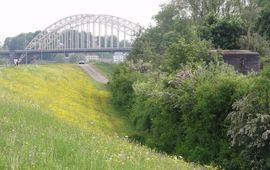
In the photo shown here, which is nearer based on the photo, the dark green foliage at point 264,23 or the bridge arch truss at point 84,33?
the dark green foliage at point 264,23

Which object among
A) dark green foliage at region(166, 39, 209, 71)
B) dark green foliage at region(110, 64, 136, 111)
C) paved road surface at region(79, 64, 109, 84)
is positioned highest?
dark green foliage at region(166, 39, 209, 71)

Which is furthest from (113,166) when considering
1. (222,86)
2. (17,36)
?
(17,36)

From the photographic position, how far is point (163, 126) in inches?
1175

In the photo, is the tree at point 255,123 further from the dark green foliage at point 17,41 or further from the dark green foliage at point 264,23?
the dark green foliage at point 17,41

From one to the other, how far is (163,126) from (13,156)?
22.1m

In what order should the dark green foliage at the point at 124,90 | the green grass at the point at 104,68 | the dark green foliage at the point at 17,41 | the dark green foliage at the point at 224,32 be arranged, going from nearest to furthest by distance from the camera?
the dark green foliage at the point at 124,90, the dark green foliage at the point at 224,32, the green grass at the point at 104,68, the dark green foliage at the point at 17,41

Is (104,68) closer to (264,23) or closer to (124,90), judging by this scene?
(264,23)

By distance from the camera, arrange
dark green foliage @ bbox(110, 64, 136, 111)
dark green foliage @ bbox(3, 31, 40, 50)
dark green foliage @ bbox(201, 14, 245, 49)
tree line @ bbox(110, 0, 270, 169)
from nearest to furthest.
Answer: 1. tree line @ bbox(110, 0, 270, 169)
2. dark green foliage @ bbox(110, 64, 136, 111)
3. dark green foliage @ bbox(201, 14, 245, 49)
4. dark green foliage @ bbox(3, 31, 40, 50)

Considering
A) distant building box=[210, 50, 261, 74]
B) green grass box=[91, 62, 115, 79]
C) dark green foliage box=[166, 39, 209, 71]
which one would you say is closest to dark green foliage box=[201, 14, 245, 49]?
distant building box=[210, 50, 261, 74]

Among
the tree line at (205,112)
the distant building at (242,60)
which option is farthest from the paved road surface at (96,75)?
the distant building at (242,60)

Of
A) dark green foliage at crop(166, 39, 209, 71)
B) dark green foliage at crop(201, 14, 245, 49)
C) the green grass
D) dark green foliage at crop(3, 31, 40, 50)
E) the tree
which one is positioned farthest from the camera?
dark green foliage at crop(3, 31, 40, 50)

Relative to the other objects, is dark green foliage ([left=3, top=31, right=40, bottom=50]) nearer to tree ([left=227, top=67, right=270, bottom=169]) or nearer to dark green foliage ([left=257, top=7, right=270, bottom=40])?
dark green foliage ([left=257, top=7, right=270, bottom=40])

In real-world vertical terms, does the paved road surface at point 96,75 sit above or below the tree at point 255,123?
below

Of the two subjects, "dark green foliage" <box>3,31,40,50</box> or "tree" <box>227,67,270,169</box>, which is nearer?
"tree" <box>227,67,270,169</box>
